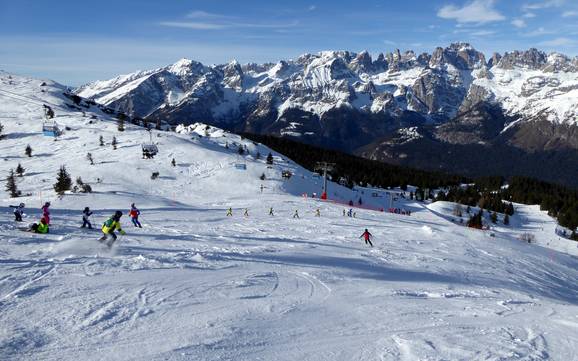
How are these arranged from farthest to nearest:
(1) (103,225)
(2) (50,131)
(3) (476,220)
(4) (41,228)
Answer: (3) (476,220), (2) (50,131), (4) (41,228), (1) (103,225)

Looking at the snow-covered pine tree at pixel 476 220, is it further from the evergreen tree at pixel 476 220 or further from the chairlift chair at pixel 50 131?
the chairlift chair at pixel 50 131

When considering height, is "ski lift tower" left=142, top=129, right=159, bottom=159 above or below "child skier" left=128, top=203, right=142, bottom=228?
above

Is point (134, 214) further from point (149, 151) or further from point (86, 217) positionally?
point (149, 151)

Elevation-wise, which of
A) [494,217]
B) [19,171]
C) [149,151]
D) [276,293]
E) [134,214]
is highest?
[149,151]

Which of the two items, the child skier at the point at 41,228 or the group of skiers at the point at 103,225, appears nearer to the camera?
the group of skiers at the point at 103,225

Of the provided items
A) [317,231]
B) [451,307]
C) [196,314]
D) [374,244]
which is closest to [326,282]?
[451,307]

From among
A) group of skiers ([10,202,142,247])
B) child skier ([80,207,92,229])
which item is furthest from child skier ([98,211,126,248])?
child skier ([80,207,92,229])

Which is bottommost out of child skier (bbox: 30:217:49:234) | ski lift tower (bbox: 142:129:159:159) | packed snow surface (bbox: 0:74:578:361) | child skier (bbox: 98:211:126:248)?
packed snow surface (bbox: 0:74:578:361)

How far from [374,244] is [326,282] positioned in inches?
539

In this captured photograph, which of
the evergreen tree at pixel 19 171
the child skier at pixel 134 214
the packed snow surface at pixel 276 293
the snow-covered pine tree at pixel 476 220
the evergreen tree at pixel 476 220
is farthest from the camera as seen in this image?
the snow-covered pine tree at pixel 476 220

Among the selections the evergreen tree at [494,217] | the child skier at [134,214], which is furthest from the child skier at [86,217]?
the evergreen tree at [494,217]

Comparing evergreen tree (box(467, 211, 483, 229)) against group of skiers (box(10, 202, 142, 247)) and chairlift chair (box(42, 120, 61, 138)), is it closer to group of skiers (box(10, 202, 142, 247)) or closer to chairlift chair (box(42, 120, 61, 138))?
group of skiers (box(10, 202, 142, 247))

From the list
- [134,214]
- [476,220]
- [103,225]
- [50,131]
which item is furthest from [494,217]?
[103,225]

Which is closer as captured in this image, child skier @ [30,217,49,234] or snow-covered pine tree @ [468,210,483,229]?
child skier @ [30,217,49,234]
